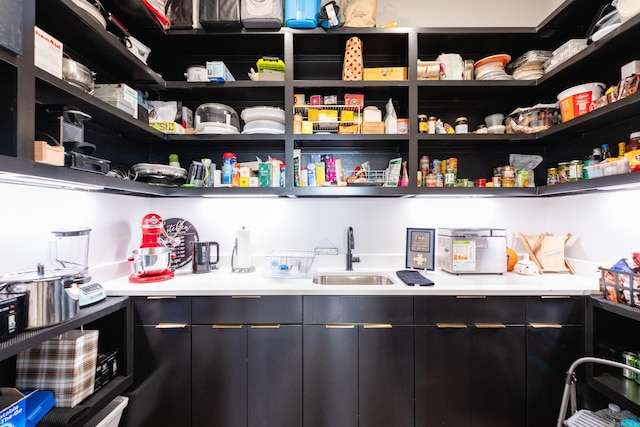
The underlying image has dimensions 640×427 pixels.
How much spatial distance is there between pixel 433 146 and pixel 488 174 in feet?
1.67

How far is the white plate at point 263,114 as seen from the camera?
1871 millimetres

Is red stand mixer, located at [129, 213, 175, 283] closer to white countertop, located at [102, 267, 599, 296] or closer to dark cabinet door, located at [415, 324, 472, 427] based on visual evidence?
white countertop, located at [102, 267, 599, 296]

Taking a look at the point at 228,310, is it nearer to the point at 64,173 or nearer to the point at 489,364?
the point at 64,173

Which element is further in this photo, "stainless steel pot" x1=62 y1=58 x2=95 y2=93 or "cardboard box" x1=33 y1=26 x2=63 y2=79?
"stainless steel pot" x1=62 y1=58 x2=95 y2=93

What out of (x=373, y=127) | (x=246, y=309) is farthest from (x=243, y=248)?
(x=373, y=127)

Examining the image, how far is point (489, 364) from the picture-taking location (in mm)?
1525

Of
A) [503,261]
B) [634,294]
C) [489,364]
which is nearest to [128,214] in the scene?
[489,364]

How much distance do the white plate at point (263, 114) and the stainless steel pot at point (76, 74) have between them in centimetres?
83

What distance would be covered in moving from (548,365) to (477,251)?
73 centimetres

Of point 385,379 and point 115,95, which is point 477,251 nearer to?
point 385,379

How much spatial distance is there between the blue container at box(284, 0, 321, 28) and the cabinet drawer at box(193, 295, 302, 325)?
5.78ft

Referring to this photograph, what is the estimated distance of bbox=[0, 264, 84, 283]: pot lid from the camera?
1049 mm

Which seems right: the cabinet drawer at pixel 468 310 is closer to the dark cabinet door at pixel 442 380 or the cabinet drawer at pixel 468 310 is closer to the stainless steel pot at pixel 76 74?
the dark cabinet door at pixel 442 380

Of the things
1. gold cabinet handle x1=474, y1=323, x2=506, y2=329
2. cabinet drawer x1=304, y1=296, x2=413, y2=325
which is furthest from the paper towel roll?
gold cabinet handle x1=474, y1=323, x2=506, y2=329
